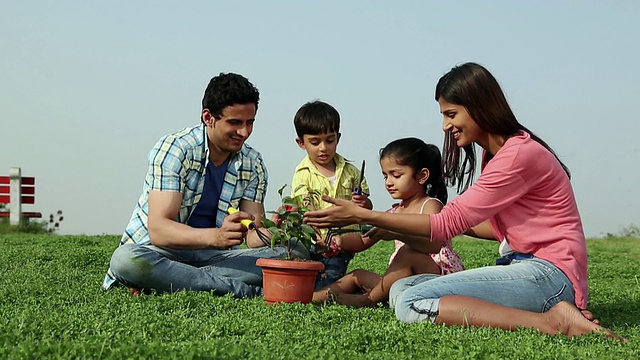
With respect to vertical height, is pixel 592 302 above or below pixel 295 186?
below

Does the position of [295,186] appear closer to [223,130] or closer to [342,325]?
[223,130]

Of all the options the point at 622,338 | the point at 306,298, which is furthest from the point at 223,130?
the point at 622,338

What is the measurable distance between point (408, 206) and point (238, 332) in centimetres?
189

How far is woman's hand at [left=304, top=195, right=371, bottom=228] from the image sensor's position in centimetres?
466

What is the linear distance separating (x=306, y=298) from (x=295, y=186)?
1.51m

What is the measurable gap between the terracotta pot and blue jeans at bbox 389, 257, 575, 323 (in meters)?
0.67

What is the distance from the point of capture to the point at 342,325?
14.6ft

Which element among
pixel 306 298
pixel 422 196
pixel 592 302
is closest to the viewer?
pixel 306 298

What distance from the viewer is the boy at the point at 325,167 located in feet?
20.8

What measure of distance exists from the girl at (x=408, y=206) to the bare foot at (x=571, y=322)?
107 centimetres

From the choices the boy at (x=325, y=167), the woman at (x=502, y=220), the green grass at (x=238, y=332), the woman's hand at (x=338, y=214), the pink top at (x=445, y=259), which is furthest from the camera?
the boy at (x=325, y=167)

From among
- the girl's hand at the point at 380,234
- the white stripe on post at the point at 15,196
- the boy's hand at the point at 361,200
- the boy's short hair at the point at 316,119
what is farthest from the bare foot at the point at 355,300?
the white stripe on post at the point at 15,196

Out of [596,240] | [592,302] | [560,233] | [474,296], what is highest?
[560,233]

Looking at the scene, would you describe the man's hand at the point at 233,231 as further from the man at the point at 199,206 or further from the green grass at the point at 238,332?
the green grass at the point at 238,332
